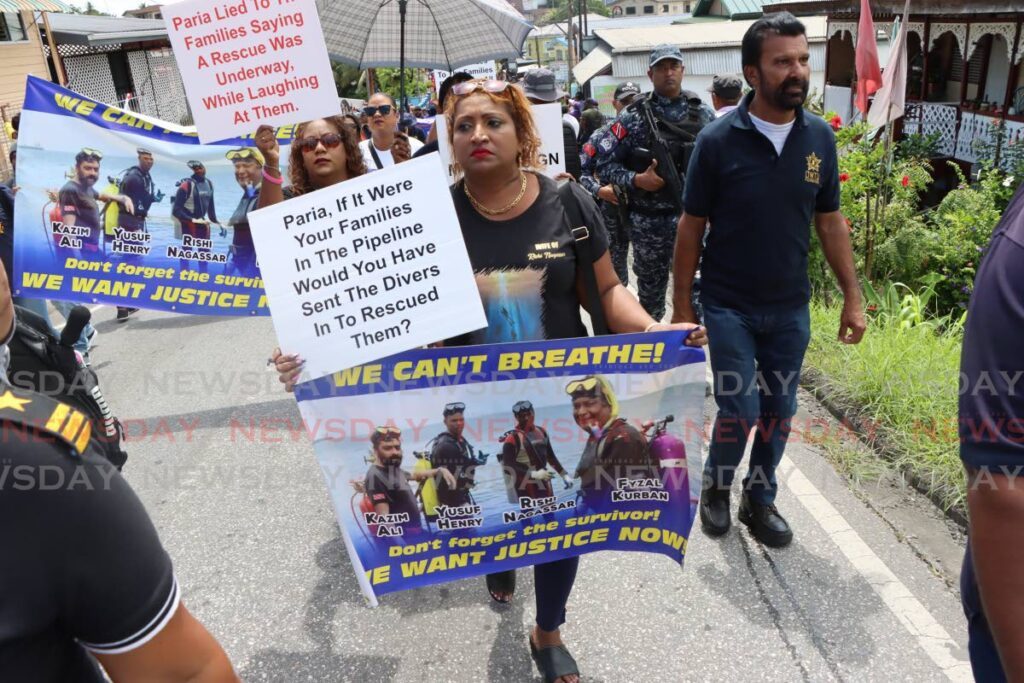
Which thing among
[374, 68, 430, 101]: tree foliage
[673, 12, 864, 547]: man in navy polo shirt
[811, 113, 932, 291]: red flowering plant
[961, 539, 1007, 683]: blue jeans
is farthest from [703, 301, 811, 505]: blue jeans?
[374, 68, 430, 101]: tree foliage

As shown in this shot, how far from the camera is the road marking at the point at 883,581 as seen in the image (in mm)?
2736

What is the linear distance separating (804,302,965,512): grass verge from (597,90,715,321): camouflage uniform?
115 cm

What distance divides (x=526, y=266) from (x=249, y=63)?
1.70 meters

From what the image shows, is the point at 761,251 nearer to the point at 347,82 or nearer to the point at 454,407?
the point at 454,407

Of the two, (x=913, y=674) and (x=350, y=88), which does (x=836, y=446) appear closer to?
(x=913, y=674)

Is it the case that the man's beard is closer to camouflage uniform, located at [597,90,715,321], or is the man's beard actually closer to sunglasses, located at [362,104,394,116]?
camouflage uniform, located at [597,90,715,321]

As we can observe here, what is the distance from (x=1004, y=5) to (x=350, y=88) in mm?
35870

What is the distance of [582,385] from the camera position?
243 centimetres

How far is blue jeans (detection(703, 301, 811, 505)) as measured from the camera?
3.31 meters

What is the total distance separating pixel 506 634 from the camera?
2.98m

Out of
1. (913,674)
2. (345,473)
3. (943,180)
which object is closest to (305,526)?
(345,473)

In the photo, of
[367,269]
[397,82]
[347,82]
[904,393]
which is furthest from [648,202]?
[347,82]

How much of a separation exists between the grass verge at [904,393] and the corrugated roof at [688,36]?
725 inches

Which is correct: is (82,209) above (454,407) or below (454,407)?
above
